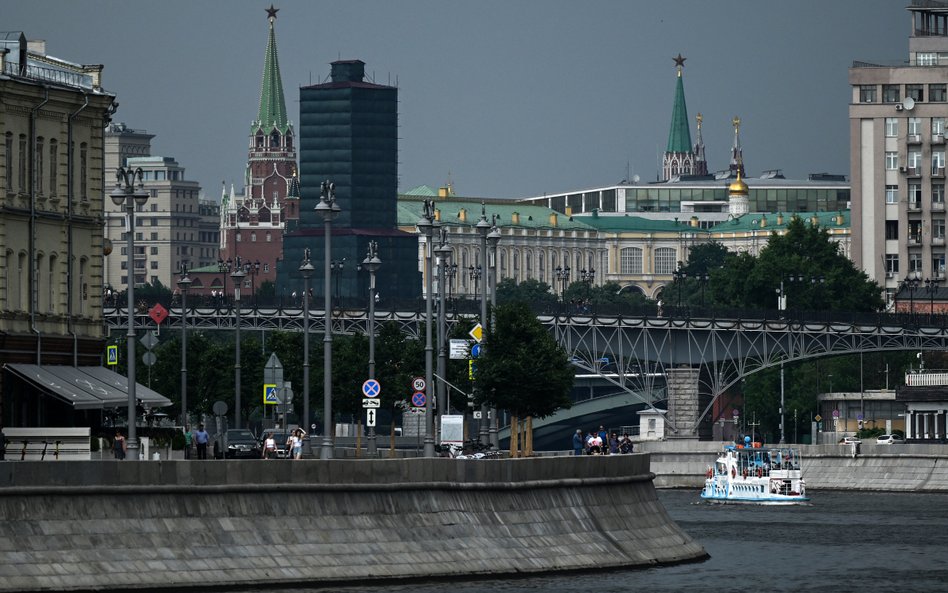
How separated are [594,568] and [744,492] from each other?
65.7m

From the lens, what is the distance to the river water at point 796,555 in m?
59.7

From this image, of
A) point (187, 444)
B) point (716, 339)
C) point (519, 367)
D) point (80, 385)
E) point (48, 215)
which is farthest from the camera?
point (716, 339)

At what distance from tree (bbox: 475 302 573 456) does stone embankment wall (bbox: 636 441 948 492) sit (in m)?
27.1

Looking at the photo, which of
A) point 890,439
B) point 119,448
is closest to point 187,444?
point 119,448

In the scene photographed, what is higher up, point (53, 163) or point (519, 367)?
point (53, 163)

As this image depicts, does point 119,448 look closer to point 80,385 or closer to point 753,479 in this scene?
point 80,385

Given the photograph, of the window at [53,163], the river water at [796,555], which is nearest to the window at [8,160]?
the window at [53,163]

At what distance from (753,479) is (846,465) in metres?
12.2

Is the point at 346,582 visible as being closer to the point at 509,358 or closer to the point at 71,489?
the point at 71,489

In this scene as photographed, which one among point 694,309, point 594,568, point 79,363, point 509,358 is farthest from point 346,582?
point 694,309

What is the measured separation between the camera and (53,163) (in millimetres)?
69812

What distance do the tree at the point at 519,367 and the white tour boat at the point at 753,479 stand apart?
26346mm

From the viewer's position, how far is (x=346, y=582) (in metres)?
54.2

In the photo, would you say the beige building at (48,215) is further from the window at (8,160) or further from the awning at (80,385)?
the awning at (80,385)
